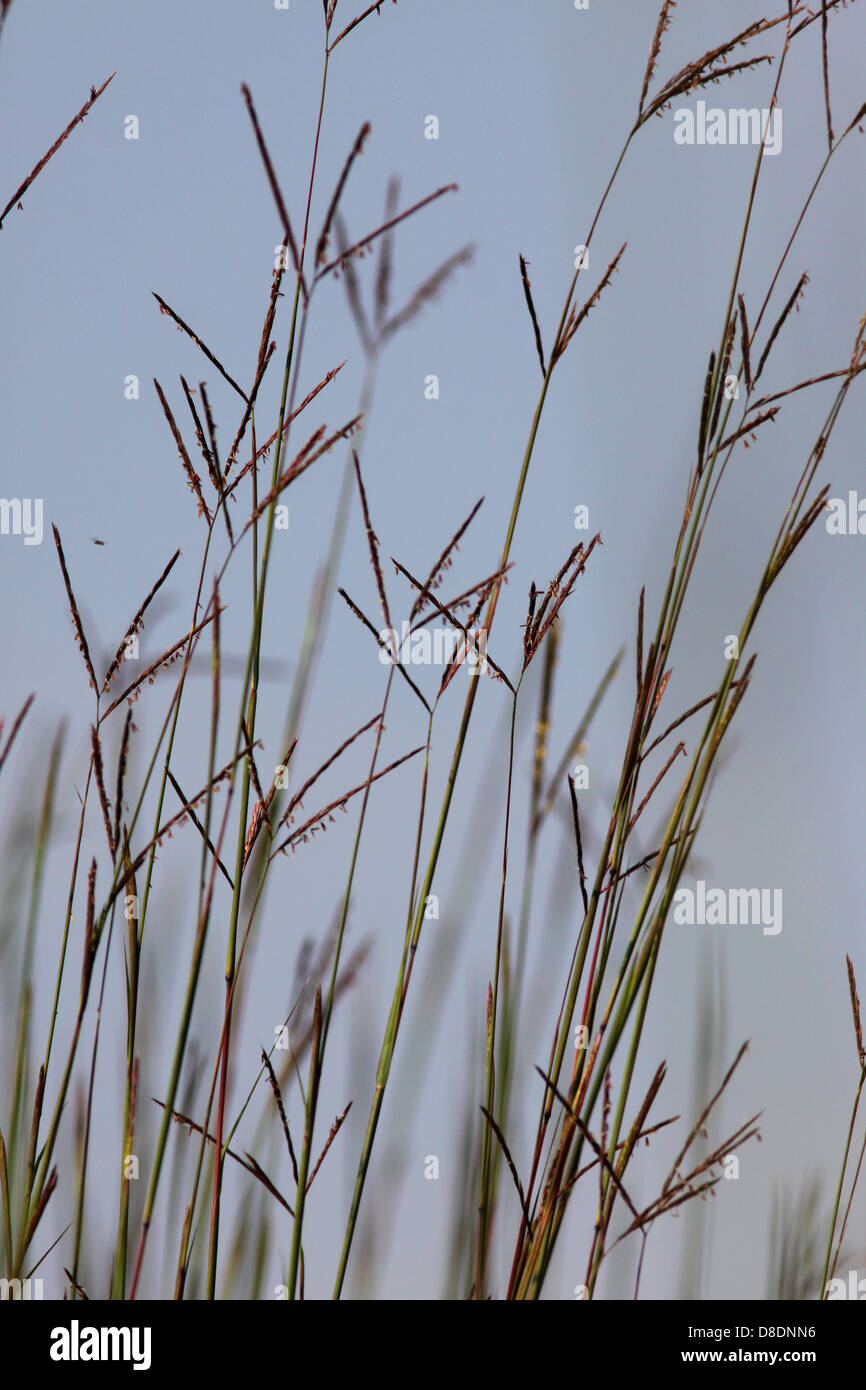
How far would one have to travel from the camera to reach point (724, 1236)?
0.91m

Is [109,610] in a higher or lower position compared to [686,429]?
lower

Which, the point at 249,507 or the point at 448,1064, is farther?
the point at 448,1064

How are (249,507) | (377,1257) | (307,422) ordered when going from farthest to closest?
(307,422) → (377,1257) → (249,507)

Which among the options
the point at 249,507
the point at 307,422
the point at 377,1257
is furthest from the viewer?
the point at 307,422

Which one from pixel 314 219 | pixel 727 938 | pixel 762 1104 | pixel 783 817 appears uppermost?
pixel 314 219

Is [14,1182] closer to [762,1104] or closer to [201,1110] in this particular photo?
[201,1110]

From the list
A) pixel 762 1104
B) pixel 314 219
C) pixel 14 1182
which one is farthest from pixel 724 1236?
pixel 314 219

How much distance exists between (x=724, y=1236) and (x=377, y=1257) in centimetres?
34

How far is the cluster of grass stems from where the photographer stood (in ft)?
1.75

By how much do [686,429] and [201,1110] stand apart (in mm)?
788

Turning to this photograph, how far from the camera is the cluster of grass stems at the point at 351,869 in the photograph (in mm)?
534

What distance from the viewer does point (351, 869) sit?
0.59 m

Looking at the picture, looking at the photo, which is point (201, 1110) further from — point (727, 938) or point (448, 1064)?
point (727, 938)
